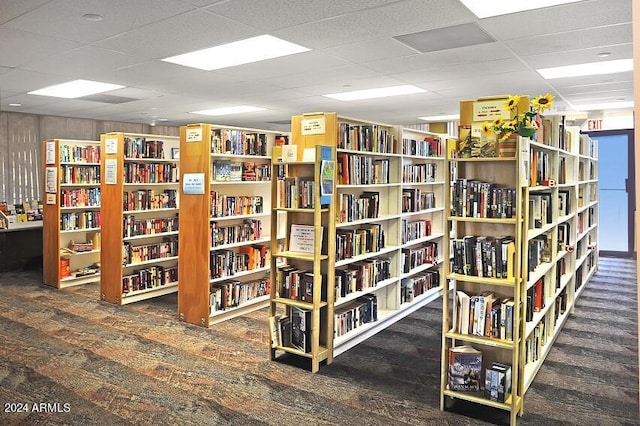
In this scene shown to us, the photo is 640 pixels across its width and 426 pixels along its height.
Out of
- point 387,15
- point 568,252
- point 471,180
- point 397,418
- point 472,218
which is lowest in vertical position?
point 397,418

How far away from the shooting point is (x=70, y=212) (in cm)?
732

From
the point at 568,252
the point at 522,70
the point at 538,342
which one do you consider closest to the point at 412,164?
the point at 522,70

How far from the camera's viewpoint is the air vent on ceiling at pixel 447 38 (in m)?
3.95

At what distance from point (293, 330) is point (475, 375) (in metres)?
1.59

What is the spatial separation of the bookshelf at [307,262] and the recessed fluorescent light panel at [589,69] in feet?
9.44

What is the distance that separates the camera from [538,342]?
4.14m

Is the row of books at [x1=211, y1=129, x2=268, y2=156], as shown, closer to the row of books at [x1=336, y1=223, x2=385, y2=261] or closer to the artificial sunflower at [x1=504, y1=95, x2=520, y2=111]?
the row of books at [x1=336, y1=223, x2=385, y2=261]

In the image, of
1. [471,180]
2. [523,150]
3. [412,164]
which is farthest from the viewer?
[412,164]

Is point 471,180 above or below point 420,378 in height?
above

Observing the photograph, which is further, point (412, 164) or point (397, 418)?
point (412, 164)

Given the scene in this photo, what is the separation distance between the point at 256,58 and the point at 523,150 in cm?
284

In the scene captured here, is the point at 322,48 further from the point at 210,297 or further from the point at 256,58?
the point at 210,297

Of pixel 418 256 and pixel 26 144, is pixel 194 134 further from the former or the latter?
pixel 26 144

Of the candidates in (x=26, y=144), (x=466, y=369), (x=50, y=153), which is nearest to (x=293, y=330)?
(x=466, y=369)
